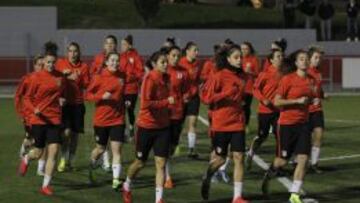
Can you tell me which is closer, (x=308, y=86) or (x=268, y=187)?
(x=308, y=86)

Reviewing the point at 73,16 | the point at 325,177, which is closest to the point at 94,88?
the point at 325,177

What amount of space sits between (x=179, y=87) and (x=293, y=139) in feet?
9.47

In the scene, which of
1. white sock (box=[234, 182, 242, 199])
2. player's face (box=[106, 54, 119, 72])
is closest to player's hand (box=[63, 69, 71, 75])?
player's face (box=[106, 54, 119, 72])

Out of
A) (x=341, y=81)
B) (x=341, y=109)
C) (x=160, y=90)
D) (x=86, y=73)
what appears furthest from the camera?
(x=341, y=81)

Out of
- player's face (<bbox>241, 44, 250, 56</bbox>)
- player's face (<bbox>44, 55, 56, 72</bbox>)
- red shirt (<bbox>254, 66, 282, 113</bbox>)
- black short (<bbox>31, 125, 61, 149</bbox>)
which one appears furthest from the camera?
player's face (<bbox>241, 44, 250, 56</bbox>)

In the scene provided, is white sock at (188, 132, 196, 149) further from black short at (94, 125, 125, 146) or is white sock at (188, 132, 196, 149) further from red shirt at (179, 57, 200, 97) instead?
black short at (94, 125, 125, 146)

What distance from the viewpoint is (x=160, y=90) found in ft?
41.5

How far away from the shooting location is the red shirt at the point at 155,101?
12562 millimetres

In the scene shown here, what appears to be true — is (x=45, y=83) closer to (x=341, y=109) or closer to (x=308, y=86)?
(x=308, y=86)

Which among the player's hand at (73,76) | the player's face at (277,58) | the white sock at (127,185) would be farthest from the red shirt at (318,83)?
the player's hand at (73,76)

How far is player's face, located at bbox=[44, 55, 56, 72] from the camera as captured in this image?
14008mm

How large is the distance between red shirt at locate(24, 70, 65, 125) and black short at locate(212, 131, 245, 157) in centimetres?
262

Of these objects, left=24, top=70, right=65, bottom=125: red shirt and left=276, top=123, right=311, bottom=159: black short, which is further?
left=24, top=70, right=65, bottom=125: red shirt

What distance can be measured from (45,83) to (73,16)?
40.9 meters
